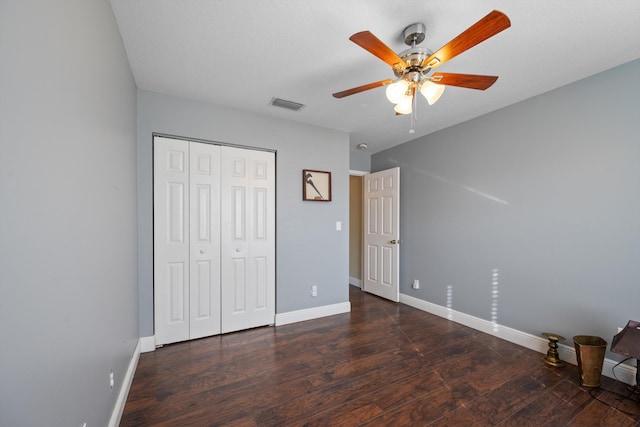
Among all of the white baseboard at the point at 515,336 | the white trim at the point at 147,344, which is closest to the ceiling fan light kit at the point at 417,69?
the white baseboard at the point at 515,336

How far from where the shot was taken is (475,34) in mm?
1309

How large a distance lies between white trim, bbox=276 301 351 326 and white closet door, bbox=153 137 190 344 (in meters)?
1.05

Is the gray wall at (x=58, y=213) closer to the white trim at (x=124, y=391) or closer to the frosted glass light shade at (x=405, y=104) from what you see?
the white trim at (x=124, y=391)

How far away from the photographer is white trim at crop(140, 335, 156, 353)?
2.52 metres

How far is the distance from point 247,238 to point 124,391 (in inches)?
64.5

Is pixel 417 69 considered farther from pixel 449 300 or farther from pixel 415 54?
pixel 449 300

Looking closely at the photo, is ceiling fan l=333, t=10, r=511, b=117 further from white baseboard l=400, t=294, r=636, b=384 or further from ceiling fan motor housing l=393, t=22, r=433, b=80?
white baseboard l=400, t=294, r=636, b=384

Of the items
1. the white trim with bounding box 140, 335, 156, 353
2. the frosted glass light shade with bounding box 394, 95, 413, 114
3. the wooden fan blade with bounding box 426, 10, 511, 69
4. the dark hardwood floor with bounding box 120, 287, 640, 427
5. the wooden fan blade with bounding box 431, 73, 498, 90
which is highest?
the wooden fan blade with bounding box 426, 10, 511, 69

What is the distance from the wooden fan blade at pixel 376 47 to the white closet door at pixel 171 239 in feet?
7.02

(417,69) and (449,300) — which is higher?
(417,69)

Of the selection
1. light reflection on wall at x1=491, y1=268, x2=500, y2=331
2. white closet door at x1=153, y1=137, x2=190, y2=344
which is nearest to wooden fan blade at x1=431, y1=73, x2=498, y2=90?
light reflection on wall at x1=491, y1=268, x2=500, y2=331

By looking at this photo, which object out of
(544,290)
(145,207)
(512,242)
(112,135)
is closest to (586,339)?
(544,290)

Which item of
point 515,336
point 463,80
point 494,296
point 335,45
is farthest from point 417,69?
point 515,336

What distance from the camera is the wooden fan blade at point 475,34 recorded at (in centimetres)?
119
